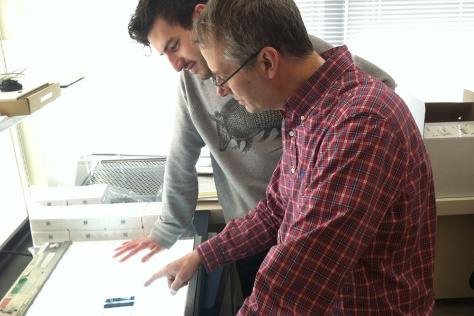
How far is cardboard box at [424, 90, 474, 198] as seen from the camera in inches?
81.6

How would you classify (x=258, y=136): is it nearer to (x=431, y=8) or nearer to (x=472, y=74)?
(x=431, y=8)

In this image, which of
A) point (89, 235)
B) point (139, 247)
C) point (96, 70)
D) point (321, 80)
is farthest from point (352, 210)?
point (96, 70)

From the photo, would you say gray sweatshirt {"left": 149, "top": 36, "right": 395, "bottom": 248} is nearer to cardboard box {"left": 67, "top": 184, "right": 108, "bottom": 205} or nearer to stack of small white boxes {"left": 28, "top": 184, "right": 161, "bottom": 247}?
stack of small white boxes {"left": 28, "top": 184, "right": 161, "bottom": 247}

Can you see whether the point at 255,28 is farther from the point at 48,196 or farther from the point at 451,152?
the point at 451,152

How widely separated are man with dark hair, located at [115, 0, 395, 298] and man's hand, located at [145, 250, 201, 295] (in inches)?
7.9

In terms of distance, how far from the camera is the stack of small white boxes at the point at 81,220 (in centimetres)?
158

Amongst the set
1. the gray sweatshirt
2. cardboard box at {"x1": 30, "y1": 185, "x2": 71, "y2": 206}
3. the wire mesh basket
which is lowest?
the wire mesh basket

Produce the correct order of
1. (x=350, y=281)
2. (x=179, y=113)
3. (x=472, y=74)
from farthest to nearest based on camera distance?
1. (x=472, y=74)
2. (x=179, y=113)
3. (x=350, y=281)

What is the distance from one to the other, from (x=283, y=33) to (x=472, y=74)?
2.13 meters

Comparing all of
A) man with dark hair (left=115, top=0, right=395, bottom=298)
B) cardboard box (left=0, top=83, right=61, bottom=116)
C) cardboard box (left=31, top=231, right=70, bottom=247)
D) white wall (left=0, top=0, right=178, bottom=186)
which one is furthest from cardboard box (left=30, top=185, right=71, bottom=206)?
cardboard box (left=0, top=83, right=61, bottom=116)

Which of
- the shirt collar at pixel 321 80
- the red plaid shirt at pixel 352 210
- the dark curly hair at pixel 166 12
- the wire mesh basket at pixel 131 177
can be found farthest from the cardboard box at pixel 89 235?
the shirt collar at pixel 321 80

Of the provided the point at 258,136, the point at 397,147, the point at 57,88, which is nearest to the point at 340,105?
the point at 397,147

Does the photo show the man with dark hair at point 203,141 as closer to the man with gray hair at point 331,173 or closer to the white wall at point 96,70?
the man with gray hair at point 331,173

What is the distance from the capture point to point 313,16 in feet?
8.09
